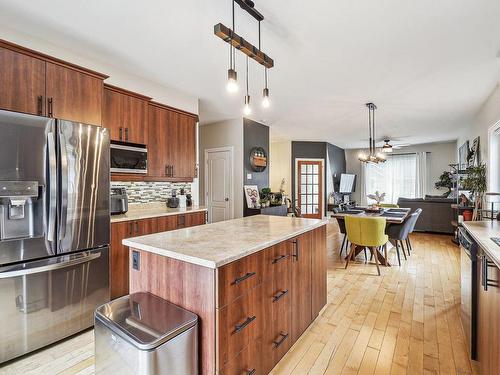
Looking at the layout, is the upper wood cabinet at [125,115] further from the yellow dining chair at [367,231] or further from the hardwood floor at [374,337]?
the yellow dining chair at [367,231]

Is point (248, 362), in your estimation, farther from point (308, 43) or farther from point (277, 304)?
point (308, 43)

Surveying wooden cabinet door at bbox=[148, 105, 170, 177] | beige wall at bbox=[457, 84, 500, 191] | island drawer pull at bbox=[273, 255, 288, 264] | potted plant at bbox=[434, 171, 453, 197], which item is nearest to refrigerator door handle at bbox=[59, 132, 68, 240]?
wooden cabinet door at bbox=[148, 105, 170, 177]

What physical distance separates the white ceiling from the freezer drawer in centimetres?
200

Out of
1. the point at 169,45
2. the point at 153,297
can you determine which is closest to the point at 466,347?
the point at 153,297

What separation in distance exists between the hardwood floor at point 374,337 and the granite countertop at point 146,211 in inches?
43.1

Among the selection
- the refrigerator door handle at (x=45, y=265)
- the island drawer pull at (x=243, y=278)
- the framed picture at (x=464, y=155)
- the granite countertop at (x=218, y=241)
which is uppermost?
the framed picture at (x=464, y=155)

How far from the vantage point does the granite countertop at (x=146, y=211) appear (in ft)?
9.30

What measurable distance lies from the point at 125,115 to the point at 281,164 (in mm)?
5807

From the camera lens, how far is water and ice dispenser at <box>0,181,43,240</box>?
1903mm

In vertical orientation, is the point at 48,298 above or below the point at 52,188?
below

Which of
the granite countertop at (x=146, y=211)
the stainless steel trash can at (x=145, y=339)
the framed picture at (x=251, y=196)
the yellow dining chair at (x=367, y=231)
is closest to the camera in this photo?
the stainless steel trash can at (x=145, y=339)

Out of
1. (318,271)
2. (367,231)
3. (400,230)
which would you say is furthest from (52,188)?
(400,230)

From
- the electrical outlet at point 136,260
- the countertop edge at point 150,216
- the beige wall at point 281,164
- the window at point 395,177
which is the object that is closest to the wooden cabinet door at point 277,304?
the electrical outlet at point 136,260

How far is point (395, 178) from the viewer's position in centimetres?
973
